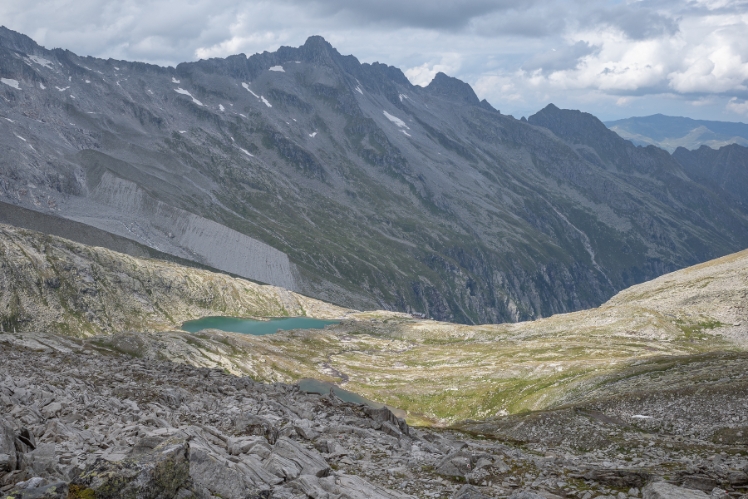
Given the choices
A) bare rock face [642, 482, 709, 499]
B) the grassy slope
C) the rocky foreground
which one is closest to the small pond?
the grassy slope

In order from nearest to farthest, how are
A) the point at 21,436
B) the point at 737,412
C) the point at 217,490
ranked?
the point at 217,490
the point at 21,436
the point at 737,412

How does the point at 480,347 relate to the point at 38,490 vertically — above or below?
below

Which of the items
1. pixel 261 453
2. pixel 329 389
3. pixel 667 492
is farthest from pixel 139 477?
pixel 329 389

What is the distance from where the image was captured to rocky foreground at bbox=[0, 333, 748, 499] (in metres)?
18.8

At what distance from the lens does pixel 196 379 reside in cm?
4906

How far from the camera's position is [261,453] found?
84.0ft

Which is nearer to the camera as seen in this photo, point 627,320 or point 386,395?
point 386,395

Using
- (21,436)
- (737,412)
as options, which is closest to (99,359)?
(21,436)

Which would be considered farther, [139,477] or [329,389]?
[329,389]

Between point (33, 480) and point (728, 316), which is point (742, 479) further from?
point (728, 316)

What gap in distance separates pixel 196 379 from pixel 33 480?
33801mm

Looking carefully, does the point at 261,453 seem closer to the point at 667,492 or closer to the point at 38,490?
the point at 38,490

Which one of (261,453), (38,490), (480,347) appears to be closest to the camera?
(38,490)

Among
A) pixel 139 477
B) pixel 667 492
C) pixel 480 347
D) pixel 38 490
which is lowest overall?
pixel 480 347
